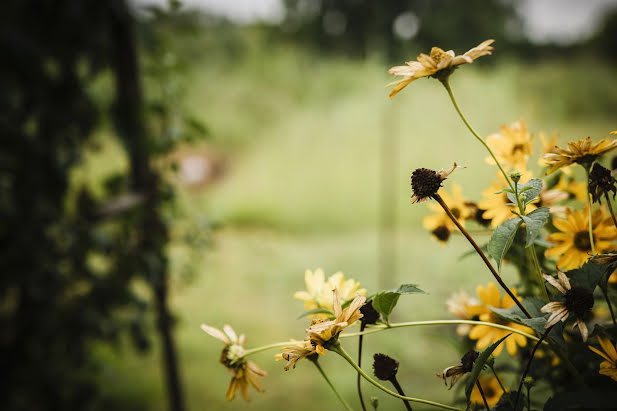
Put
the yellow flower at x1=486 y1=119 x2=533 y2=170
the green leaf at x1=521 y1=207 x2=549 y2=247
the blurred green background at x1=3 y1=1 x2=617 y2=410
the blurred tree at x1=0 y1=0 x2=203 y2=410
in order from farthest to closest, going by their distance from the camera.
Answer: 1. the blurred green background at x1=3 y1=1 x2=617 y2=410
2. the blurred tree at x1=0 y1=0 x2=203 y2=410
3. the yellow flower at x1=486 y1=119 x2=533 y2=170
4. the green leaf at x1=521 y1=207 x2=549 y2=247

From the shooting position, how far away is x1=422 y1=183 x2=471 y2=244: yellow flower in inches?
11.6

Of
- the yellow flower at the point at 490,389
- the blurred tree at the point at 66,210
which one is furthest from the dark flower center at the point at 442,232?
the blurred tree at the point at 66,210

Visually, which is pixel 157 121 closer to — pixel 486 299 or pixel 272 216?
pixel 486 299

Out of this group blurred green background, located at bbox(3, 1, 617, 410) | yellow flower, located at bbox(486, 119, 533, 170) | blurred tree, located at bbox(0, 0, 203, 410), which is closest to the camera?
yellow flower, located at bbox(486, 119, 533, 170)

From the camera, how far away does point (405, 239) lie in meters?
2.24

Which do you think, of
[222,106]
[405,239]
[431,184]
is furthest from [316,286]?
[222,106]

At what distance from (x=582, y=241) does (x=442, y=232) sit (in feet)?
0.29

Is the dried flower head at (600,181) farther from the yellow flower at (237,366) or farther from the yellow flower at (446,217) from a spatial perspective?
the yellow flower at (237,366)

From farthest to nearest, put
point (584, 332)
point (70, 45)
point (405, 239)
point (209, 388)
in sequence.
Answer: point (405, 239) < point (209, 388) < point (70, 45) < point (584, 332)

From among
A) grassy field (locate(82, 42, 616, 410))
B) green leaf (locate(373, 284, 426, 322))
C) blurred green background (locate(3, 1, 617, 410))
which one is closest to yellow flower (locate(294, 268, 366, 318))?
green leaf (locate(373, 284, 426, 322))

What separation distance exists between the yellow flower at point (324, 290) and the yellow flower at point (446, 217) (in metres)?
0.09

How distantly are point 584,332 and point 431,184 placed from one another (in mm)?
98

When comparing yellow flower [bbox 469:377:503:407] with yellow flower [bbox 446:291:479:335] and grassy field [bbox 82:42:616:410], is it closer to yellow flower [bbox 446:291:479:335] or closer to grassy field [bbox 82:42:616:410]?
yellow flower [bbox 446:291:479:335]

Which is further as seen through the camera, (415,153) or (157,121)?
(415,153)
